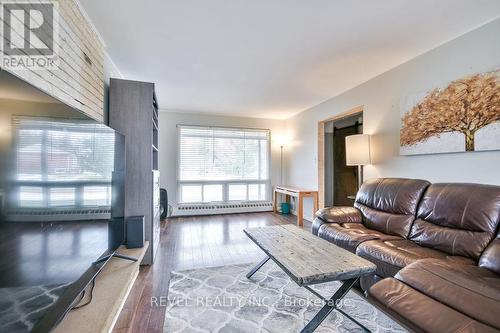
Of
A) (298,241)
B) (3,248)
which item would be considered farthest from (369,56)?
(3,248)

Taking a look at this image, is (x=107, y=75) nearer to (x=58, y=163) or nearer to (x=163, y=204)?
(x=58, y=163)

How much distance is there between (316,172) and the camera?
14.9 ft

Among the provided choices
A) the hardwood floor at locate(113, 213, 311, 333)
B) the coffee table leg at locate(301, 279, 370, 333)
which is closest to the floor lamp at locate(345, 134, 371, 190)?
the hardwood floor at locate(113, 213, 311, 333)

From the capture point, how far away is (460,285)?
125 cm

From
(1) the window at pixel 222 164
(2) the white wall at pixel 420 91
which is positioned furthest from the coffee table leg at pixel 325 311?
(1) the window at pixel 222 164

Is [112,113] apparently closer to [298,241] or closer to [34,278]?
[34,278]

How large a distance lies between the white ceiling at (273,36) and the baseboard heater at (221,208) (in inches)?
110

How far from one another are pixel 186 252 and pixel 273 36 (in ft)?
9.12

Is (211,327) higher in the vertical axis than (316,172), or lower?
lower

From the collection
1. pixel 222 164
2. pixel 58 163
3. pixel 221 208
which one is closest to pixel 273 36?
pixel 58 163

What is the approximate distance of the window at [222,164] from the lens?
207 inches

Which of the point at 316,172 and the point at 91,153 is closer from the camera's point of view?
the point at 91,153

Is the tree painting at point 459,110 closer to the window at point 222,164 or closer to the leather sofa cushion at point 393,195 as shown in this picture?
the leather sofa cushion at point 393,195

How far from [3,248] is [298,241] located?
1.81 m
